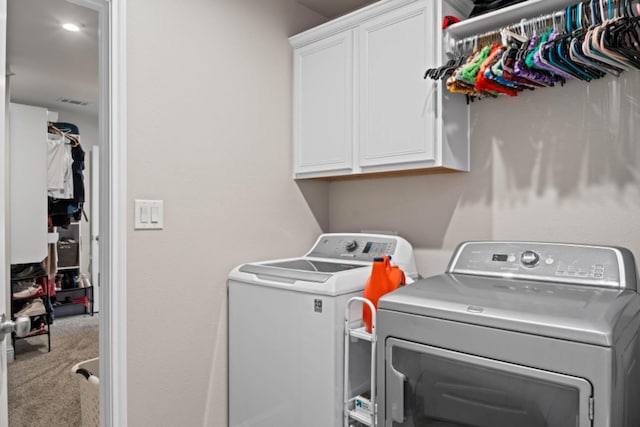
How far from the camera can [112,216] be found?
169 centimetres

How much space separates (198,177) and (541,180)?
1.55m

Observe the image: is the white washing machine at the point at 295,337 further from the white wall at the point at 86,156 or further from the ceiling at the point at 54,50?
the white wall at the point at 86,156

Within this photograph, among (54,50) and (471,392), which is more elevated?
(54,50)

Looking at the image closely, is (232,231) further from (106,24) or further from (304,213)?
(106,24)

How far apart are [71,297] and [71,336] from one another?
922mm

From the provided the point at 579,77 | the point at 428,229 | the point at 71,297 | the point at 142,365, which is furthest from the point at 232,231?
the point at 71,297

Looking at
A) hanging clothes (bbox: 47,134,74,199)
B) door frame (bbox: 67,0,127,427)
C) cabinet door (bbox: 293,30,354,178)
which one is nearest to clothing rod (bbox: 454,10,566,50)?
cabinet door (bbox: 293,30,354,178)

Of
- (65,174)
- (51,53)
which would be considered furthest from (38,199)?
(51,53)

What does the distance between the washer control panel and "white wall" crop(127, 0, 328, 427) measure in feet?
0.61

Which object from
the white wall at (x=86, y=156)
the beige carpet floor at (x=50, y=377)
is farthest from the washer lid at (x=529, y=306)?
the white wall at (x=86, y=156)

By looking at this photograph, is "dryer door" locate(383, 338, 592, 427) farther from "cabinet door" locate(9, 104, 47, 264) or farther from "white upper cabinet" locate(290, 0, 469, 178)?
"cabinet door" locate(9, 104, 47, 264)

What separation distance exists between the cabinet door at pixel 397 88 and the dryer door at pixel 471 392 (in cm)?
90

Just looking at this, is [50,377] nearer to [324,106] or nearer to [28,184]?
[28,184]

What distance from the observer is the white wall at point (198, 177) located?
1.77m
